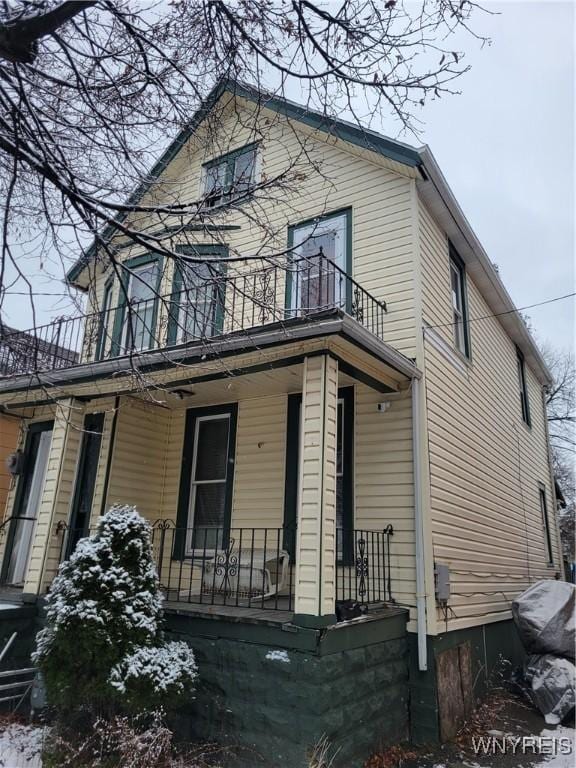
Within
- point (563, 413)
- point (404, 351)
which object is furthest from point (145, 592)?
point (563, 413)

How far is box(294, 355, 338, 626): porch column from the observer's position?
15.7 feet

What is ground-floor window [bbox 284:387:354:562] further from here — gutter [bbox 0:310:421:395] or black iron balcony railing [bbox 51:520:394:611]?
gutter [bbox 0:310:421:395]

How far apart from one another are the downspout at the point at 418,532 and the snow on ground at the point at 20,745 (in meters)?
3.68

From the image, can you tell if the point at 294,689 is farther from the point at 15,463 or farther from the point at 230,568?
the point at 15,463

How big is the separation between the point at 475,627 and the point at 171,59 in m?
7.28

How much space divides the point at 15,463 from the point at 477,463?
23.6ft

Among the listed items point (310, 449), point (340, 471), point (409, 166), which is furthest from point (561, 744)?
point (409, 166)

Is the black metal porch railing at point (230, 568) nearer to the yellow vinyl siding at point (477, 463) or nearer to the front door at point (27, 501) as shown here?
the yellow vinyl siding at point (477, 463)

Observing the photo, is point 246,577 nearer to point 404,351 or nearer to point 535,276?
point 404,351

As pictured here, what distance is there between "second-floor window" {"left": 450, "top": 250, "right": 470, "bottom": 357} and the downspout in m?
2.48

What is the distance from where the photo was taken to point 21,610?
6.55 m

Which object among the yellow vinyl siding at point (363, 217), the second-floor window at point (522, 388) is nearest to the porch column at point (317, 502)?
the yellow vinyl siding at point (363, 217)

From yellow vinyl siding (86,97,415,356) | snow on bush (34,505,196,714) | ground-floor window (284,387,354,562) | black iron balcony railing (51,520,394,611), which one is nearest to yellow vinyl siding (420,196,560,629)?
yellow vinyl siding (86,97,415,356)

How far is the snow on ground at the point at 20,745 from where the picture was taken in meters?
4.79
